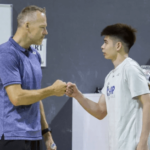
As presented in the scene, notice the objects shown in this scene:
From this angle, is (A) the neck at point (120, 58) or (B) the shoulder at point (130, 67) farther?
(A) the neck at point (120, 58)

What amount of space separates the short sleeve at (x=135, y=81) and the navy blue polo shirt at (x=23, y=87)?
61 cm

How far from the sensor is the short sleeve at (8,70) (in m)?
Answer: 1.63

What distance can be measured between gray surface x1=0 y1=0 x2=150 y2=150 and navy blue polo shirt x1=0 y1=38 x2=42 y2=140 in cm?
146

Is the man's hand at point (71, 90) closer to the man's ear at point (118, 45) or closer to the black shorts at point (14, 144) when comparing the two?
the man's ear at point (118, 45)

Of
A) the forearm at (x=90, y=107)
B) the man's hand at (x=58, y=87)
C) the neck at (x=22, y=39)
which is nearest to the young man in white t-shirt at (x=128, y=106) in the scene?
the forearm at (x=90, y=107)

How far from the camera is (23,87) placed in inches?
67.1

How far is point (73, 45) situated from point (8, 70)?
1.70 meters

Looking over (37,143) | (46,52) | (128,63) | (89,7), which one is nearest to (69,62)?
(46,52)

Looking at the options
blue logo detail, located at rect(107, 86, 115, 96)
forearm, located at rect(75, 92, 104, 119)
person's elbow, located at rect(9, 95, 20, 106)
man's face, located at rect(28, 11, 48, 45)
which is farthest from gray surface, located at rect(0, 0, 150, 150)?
person's elbow, located at rect(9, 95, 20, 106)

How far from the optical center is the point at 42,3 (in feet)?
10.6

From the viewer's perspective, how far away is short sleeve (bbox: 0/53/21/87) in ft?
5.36

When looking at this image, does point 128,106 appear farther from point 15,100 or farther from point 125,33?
point 15,100

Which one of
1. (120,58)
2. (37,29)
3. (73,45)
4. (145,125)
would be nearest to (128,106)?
(145,125)

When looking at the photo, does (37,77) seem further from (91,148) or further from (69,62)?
(69,62)
